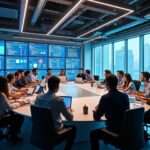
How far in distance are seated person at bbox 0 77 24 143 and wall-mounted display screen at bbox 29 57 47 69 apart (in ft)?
22.0

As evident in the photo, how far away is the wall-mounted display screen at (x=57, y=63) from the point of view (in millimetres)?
10167

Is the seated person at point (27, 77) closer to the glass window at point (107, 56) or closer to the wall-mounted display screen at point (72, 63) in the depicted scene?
the wall-mounted display screen at point (72, 63)

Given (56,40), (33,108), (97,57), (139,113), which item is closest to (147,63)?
(97,57)

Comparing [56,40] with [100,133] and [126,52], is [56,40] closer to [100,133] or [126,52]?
[126,52]

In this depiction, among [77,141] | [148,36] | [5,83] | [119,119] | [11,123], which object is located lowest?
[77,141]

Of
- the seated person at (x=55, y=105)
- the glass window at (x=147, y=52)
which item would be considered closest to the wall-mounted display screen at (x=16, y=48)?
the glass window at (x=147, y=52)

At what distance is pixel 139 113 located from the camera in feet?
6.78

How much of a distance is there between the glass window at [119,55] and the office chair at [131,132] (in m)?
6.65

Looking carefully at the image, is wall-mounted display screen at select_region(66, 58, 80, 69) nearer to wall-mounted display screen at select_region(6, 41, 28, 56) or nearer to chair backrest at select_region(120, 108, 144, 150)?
wall-mounted display screen at select_region(6, 41, 28, 56)

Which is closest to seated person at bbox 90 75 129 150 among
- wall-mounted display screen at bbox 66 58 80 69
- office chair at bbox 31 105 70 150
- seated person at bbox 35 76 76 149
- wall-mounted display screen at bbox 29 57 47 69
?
seated person at bbox 35 76 76 149

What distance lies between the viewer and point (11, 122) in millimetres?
2988

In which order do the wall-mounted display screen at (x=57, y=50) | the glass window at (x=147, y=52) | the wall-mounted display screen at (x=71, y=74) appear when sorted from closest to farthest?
the glass window at (x=147, y=52)
the wall-mounted display screen at (x=57, y=50)
the wall-mounted display screen at (x=71, y=74)

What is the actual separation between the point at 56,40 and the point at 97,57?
8.91ft

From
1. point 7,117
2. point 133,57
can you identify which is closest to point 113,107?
point 7,117
